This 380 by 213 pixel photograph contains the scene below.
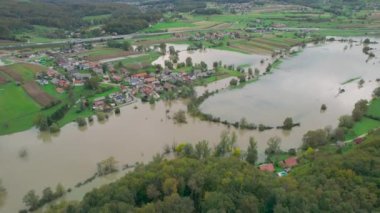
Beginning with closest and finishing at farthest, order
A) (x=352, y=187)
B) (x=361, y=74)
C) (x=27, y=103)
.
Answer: (x=352, y=187) → (x=27, y=103) → (x=361, y=74)

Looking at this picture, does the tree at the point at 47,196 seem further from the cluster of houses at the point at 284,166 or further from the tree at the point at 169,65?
the tree at the point at 169,65

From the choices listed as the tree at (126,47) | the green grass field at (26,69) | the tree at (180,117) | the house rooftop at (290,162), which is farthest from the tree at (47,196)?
the tree at (126,47)

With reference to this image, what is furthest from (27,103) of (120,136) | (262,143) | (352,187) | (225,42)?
(225,42)

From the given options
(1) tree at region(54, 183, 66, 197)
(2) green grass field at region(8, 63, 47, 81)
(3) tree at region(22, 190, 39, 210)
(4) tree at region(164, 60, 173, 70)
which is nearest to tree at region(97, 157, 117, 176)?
(1) tree at region(54, 183, 66, 197)

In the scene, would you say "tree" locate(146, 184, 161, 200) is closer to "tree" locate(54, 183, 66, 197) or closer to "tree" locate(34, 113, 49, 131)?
"tree" locate(54, 183, 66, 197)

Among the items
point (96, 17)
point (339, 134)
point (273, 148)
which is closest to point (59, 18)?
point (96, 17)

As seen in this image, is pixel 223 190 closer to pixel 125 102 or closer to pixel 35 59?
pixel 125 102
